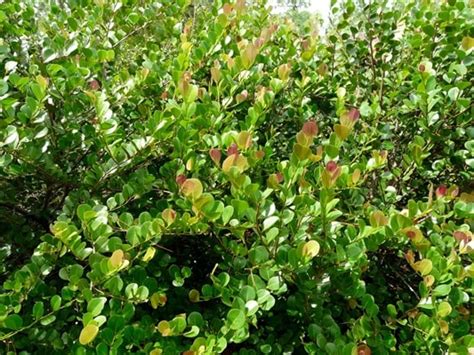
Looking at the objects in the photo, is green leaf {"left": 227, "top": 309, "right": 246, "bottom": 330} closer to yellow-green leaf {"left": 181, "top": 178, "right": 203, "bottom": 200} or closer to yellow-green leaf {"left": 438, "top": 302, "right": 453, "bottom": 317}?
yellow-green leaf {"left": 181, "top": 178, "right": 203, "bottom": 200}

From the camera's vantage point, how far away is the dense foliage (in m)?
1.26

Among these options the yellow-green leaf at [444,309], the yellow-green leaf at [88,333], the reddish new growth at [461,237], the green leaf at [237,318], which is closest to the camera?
the yellow-green leaf at [88,333]

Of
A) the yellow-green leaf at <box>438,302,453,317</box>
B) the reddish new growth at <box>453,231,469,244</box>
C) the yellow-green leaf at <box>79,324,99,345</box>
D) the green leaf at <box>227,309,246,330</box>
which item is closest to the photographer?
the yellow-green leaf at <box>79,324,99,345</box>

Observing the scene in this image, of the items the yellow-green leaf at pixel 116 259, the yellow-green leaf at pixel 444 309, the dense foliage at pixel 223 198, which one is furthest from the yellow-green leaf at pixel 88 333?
the yellow-green leaf at pixel 444 309

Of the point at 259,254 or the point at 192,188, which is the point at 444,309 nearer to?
the point at 259,254

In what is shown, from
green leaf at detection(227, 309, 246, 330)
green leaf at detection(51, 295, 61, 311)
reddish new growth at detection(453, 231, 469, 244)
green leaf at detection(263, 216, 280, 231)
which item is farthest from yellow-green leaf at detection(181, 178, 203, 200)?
reddish new growth at detection(453, 231, 469, 244)

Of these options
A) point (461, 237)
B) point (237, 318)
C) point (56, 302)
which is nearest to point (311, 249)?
point (237, 318)

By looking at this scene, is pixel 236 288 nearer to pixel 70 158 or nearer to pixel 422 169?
pixel 70 158

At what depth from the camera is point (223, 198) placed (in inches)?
60.0

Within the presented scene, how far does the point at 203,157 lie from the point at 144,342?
585mm

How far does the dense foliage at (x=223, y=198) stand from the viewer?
1.26 m

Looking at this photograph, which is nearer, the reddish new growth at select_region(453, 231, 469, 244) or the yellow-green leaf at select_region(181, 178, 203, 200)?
the yellow-green leaf at select_region(181, 178, 203, 200)

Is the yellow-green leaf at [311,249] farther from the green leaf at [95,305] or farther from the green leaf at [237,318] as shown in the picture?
the green leaf at [95,305]

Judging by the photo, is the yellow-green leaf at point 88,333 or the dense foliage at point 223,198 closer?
the yellow-green leaf at point 88,333
